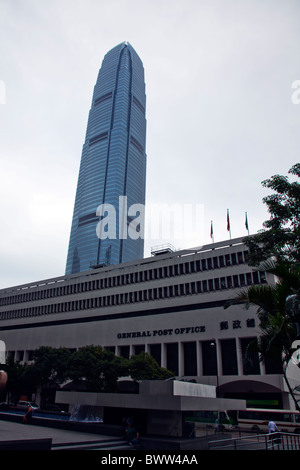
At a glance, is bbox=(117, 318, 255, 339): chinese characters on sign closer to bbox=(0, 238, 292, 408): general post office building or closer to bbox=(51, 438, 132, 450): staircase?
bbox=(0, 238, 292, 408): general post office building

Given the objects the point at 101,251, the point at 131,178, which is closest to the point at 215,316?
the point at 101,251

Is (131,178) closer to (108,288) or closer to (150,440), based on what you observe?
(108,288)

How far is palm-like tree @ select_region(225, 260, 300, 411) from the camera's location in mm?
12570

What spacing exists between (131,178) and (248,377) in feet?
475

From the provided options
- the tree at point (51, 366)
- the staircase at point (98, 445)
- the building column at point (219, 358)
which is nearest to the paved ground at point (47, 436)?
the staircase at point (98, 445)

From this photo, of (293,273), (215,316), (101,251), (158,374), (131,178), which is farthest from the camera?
(131,178)

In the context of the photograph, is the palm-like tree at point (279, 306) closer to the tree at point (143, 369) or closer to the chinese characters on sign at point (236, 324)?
the tree at point (143, 369)

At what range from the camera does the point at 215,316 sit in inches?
2202

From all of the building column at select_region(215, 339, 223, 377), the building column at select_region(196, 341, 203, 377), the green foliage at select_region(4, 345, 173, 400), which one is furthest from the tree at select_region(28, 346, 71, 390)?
the building column at select_region(215, 339, 223, 377)

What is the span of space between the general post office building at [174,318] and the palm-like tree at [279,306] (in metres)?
31.5

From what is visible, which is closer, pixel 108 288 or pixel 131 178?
pixel 108 288

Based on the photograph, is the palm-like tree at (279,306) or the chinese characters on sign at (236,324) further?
the chinese characters on sign at (236,324)

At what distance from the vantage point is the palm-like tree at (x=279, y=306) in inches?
495
